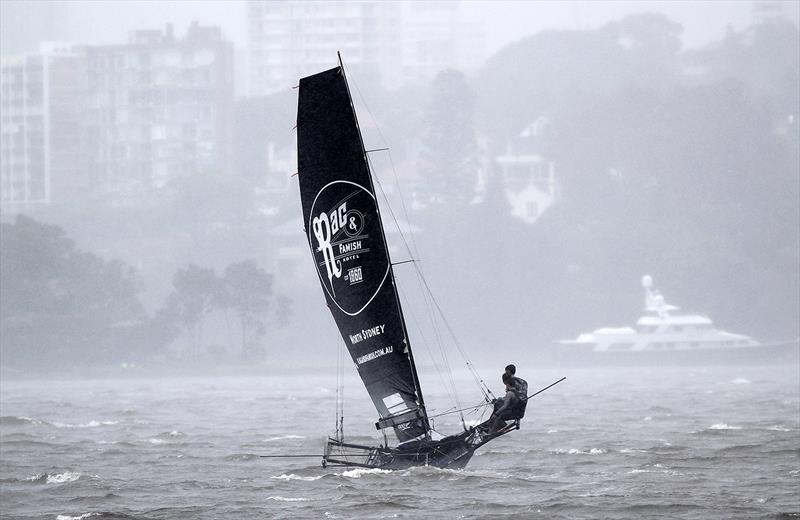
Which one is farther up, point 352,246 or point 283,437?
point 352,246

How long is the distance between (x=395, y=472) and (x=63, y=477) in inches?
252

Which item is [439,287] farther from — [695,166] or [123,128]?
[123,128]

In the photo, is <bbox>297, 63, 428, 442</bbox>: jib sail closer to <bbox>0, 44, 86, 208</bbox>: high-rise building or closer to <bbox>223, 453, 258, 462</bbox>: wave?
<bbox>223, 453, 258, 462</bbox>: wave

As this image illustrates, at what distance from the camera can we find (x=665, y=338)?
96125 millimetres

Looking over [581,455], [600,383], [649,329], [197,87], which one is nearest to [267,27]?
[197,87]

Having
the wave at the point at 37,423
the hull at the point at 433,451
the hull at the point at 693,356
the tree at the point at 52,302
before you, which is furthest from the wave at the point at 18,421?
Answer: the hull at the point at 693,356

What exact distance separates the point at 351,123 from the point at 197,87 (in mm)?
138009

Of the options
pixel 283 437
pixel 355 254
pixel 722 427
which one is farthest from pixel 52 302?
pixel 355 254

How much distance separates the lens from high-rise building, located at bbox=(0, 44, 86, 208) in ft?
505

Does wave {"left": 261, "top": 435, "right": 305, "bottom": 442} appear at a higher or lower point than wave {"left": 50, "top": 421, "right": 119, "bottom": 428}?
lower

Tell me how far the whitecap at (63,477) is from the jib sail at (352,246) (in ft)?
20.8

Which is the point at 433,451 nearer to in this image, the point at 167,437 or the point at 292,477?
the point at 292,477

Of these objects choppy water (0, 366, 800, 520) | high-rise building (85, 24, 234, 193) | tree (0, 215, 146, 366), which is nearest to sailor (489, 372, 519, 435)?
choppy water (0, 366, 800, 520)

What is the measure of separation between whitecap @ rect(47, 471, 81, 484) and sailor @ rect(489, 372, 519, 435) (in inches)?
318
